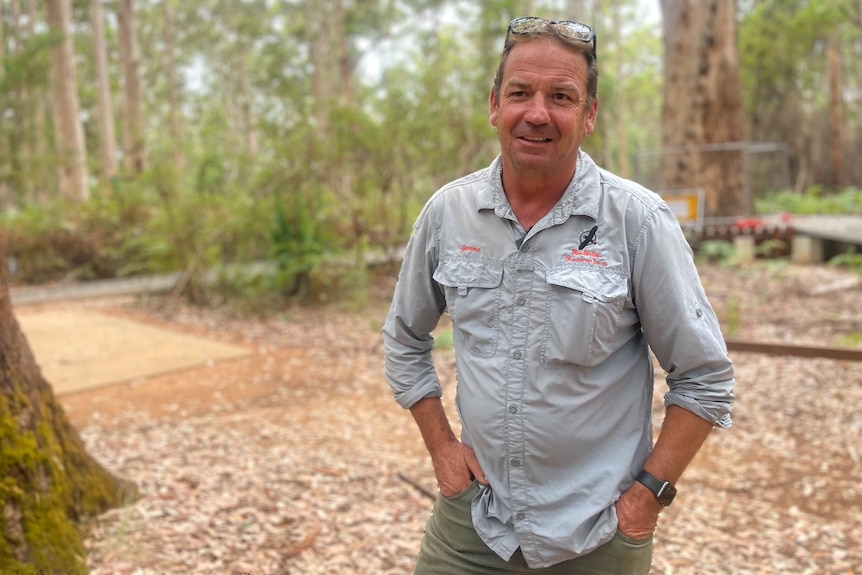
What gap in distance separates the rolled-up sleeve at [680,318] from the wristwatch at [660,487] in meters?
0.18

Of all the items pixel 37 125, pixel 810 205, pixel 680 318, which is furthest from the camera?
pixel 37 125

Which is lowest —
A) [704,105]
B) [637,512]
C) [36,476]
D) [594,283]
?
[36,476]

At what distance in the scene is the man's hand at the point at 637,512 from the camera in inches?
68.9

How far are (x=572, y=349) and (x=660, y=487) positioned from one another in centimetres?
39

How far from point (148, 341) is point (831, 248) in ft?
35.6

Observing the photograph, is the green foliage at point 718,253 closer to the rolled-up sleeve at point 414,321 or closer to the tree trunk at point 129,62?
→ the rolled-up sleeve at point 414,321

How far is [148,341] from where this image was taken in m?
8.12

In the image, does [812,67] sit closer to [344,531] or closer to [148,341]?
[148,341]

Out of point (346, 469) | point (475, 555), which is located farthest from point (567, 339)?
point (346, 469)

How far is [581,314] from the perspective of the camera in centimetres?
172

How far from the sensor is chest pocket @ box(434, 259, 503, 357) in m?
1.83

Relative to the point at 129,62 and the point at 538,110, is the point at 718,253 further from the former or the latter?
the point at 129,62

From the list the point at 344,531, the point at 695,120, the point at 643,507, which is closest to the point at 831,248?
the point at 695,120

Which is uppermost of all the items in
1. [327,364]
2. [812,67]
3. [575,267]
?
[812,67]
